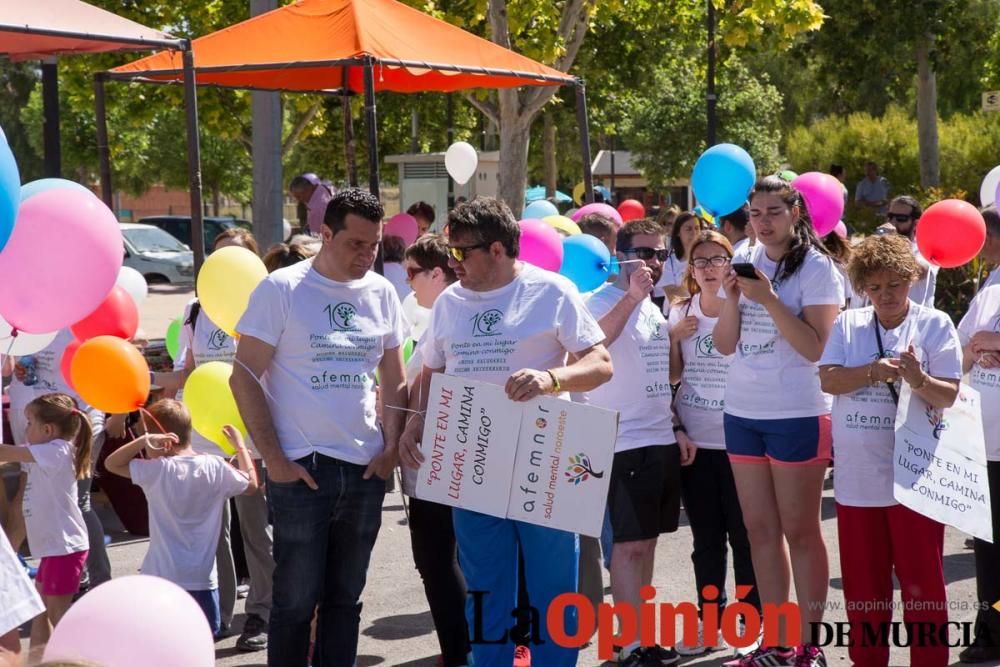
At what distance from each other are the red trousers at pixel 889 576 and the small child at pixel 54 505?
3314 mm

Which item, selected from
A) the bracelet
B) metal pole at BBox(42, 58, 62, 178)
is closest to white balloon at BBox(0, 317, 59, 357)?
the bracelet

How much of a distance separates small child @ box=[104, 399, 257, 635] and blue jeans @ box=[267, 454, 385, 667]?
3.21ft

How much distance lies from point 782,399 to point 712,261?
80 centimetres

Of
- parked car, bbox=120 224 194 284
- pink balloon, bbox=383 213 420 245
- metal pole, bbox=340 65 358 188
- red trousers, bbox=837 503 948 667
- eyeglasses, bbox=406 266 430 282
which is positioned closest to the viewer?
red trousers, bbox=837 503 948 667

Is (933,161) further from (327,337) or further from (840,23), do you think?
(327,337)

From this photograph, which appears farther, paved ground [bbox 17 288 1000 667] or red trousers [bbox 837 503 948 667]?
paved ground [bbox 17 288 1000 667]

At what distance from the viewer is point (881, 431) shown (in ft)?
15.2

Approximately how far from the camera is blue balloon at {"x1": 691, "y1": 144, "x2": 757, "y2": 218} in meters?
7.49

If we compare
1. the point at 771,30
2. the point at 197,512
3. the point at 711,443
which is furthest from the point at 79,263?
the point at 771,30

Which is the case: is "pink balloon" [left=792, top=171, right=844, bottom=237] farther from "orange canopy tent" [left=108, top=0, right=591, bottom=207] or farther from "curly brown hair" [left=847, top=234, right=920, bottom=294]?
"curly brown hair" [left=847, top=234, right=920, bottom=294]

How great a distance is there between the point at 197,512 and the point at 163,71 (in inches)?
199

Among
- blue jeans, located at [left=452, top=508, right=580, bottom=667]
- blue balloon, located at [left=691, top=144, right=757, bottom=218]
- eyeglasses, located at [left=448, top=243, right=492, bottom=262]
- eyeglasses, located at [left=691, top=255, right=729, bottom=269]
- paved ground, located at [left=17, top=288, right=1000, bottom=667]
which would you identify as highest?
blue balloon, located at [left=691, top=144, right=757, bottom=218]

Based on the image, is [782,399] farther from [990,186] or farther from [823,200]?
[990,186]

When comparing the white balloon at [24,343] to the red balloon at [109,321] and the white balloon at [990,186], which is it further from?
the white balloon at [990,186]
